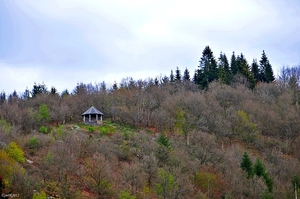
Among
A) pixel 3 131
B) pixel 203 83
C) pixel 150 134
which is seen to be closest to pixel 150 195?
pixel 3 131

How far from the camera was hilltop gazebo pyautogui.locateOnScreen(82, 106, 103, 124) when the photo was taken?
5583cm

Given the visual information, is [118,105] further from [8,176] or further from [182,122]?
[8,176]

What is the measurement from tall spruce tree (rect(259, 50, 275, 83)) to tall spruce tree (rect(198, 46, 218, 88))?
11826 mm

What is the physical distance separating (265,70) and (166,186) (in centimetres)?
6002

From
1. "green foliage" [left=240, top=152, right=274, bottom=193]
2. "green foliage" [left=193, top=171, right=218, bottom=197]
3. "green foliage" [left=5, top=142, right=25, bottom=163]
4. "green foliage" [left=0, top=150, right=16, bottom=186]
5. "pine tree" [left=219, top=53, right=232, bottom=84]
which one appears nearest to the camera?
"green foliage" [left=0, top=150, right=16, bottom=186]

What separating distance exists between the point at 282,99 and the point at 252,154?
62.4 ft

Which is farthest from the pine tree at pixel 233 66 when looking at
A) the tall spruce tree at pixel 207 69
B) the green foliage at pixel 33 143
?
the green foliage at pixel 33 143

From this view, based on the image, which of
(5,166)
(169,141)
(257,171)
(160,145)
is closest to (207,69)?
(169,141)

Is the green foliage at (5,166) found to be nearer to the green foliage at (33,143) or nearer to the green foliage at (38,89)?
the green foliage at (33,143)

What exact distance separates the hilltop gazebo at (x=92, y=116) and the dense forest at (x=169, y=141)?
124cm

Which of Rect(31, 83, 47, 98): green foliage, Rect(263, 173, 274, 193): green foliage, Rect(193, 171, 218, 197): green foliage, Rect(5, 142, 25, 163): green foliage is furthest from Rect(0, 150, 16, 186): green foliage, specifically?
Rect(31, 83, 47, 98): green foliage

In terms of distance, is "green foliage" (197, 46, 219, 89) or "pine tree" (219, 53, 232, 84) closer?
"pine tree" (219, 53, 232, 84)

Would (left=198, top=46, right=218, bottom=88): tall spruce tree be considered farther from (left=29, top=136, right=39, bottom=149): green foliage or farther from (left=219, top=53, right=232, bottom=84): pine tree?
(left=29, top=136, right=39, bottom=149): green foliage

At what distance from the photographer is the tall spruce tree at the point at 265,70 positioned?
8294 cm
